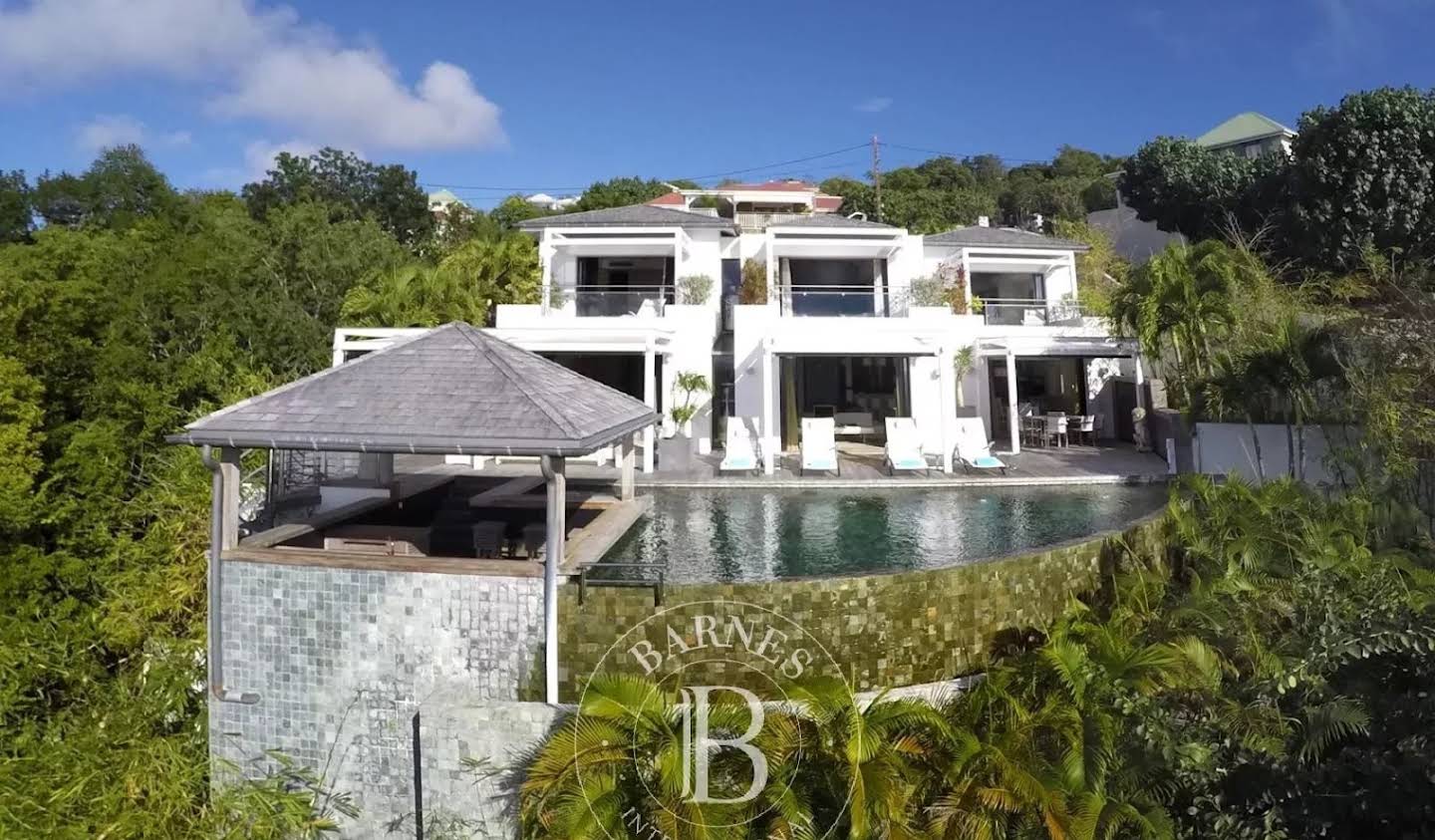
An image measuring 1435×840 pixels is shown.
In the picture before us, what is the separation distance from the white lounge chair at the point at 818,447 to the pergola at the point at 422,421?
360 inches

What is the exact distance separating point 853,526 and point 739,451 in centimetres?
589

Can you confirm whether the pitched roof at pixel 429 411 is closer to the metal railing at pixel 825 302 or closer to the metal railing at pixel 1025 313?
the metal railing at pixel 825 302

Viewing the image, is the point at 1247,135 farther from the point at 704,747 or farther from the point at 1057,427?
the point at 704,747

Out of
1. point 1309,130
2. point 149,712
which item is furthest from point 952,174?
point 149,712

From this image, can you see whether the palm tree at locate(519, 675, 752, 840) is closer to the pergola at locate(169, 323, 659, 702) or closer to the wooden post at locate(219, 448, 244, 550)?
the pergola at locate(169, 323, 659, 702)

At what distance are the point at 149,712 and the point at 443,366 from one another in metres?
5.90

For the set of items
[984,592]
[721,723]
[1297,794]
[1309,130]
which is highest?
[1309,130]

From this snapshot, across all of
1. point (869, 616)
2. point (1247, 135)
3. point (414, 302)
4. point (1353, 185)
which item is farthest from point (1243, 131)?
point (869, 616)

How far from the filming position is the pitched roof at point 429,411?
8945 mm

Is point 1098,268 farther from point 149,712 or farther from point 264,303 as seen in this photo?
point 149,712

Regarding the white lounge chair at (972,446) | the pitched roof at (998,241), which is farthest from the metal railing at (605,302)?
the pitched roof at (998,241)

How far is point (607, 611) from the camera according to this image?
28.3 feet

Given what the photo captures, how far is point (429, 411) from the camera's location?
9.52 meters

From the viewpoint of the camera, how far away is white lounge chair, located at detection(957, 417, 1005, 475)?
19375 mm
